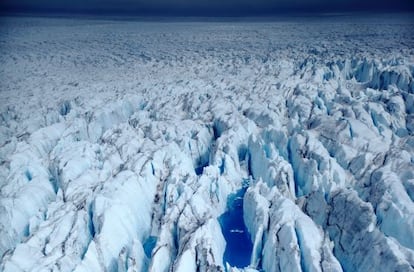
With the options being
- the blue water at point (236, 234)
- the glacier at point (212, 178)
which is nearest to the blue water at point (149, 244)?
the glacier at point (212, 178)

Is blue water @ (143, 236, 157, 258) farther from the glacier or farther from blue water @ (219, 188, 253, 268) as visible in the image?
blue water @ (219, 188, 253, 268)

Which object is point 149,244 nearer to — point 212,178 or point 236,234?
point 236,234

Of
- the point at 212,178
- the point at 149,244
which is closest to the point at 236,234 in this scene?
the point at 212,178

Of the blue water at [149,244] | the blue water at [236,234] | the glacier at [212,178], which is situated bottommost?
the blue water at [236,234]

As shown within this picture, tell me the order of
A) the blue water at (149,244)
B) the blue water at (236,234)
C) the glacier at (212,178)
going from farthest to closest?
the blue water at (149,244)
the blue water at (236,234)
the glacier at (212,178)

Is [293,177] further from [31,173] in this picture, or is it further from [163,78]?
[163,78]

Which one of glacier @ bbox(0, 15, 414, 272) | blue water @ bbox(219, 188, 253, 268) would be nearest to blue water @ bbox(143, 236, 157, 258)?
glacier @ bbox(0, 15, 414, 272)

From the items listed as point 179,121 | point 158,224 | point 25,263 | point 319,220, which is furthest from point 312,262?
point 179,121

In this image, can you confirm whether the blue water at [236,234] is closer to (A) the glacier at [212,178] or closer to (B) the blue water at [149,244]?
(A) the glacier at [212,178]
